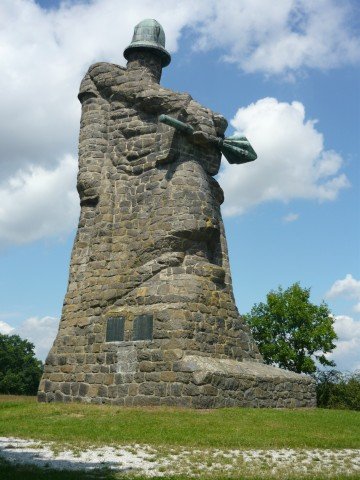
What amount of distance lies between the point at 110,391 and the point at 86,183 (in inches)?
277

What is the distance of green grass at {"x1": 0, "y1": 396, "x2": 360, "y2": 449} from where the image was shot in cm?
985

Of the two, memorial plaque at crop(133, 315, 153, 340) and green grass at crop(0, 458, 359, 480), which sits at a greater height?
memorial plaque at crop(133, 315, 153, 340)

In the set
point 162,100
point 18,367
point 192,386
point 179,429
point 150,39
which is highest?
point 150,39

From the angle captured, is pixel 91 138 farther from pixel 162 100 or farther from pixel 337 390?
pixel 337 390

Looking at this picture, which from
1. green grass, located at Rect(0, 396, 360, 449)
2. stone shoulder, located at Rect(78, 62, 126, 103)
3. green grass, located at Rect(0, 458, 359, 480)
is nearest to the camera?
green grass, located at Rect(0, 458, 359, 480)

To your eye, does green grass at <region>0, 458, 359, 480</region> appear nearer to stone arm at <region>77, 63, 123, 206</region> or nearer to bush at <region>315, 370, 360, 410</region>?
stone arm at <region>77, 63, 123, 206</region>

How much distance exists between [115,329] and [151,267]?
81.4 inches

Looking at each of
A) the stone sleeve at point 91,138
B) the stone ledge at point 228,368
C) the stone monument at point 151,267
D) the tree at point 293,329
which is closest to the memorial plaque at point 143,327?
the stone monument at point 151,267

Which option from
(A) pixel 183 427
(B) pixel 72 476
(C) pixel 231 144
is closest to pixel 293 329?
(C) pixel 231 144

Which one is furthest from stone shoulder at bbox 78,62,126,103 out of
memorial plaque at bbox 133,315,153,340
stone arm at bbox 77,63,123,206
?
memorial plaque at bbox 133,315,153,340

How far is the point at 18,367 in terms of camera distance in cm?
4978

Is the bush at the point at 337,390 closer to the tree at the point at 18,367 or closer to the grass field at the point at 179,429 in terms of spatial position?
the grass field at the point at 179,429

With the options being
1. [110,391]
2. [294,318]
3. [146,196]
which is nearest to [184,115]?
[146,196]

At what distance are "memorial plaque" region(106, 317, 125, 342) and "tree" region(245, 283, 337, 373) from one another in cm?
1915
